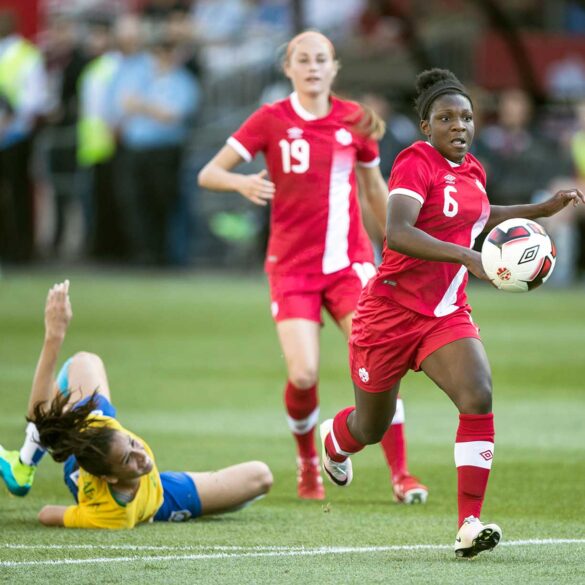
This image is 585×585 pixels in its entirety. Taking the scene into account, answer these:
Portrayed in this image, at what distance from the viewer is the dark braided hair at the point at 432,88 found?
7.17 meters

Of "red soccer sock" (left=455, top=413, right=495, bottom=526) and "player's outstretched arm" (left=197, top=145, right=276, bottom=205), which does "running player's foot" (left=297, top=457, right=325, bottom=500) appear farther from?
"red soccer sock" (left=455, top=413, right=495, bottom=526)

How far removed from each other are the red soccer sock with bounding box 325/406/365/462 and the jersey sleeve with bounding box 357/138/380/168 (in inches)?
76.7

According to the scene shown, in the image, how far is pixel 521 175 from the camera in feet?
79.6

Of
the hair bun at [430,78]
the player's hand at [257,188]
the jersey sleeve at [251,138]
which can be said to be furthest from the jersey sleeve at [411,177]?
the jersey sleeve at [251,138]

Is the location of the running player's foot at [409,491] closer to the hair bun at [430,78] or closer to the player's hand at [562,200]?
the player's hand at [562,200]

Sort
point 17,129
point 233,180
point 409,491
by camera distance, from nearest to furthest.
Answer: point 409,491
point 233,180
point 17,129

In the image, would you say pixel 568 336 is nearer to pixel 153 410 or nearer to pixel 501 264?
pixel 153 410

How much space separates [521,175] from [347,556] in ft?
58.8

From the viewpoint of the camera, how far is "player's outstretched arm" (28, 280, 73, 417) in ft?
25.9

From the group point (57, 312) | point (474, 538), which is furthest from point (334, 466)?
point (57, 312)

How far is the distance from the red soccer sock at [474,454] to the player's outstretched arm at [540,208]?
1083mm

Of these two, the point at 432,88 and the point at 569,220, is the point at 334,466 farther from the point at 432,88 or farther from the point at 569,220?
the point at 569,220

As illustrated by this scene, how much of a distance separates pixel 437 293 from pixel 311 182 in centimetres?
217

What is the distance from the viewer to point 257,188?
340 inches
